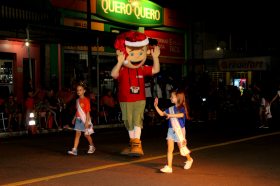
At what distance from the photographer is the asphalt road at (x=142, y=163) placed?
7.49m

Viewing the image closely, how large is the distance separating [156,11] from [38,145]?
1554 cm

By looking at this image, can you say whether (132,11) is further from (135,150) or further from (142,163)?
(142,163)

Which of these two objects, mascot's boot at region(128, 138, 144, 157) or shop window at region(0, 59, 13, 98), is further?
shop window at region(0, 59, 13, 98)

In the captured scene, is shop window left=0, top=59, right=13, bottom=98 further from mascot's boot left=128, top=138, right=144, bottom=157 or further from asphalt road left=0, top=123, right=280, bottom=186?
mascot's boot left=128, top=138, right=144, bottom=157

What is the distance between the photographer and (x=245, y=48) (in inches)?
1458

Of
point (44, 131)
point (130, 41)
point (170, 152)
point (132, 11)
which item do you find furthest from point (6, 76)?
point (170, 152)

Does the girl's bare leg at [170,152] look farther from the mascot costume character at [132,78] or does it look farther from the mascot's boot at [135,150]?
the mascot costume character at [132,78]

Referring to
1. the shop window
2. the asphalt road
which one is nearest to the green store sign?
the shop window

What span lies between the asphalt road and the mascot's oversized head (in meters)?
1.96

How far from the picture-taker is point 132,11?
24.1 m

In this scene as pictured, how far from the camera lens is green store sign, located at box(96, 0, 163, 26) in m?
22.5

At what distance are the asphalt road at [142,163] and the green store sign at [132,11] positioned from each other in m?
10.1

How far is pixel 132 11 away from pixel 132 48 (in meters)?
14.4

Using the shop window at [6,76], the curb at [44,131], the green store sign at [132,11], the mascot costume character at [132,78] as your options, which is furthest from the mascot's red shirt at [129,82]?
the green store sign at [132,11]
